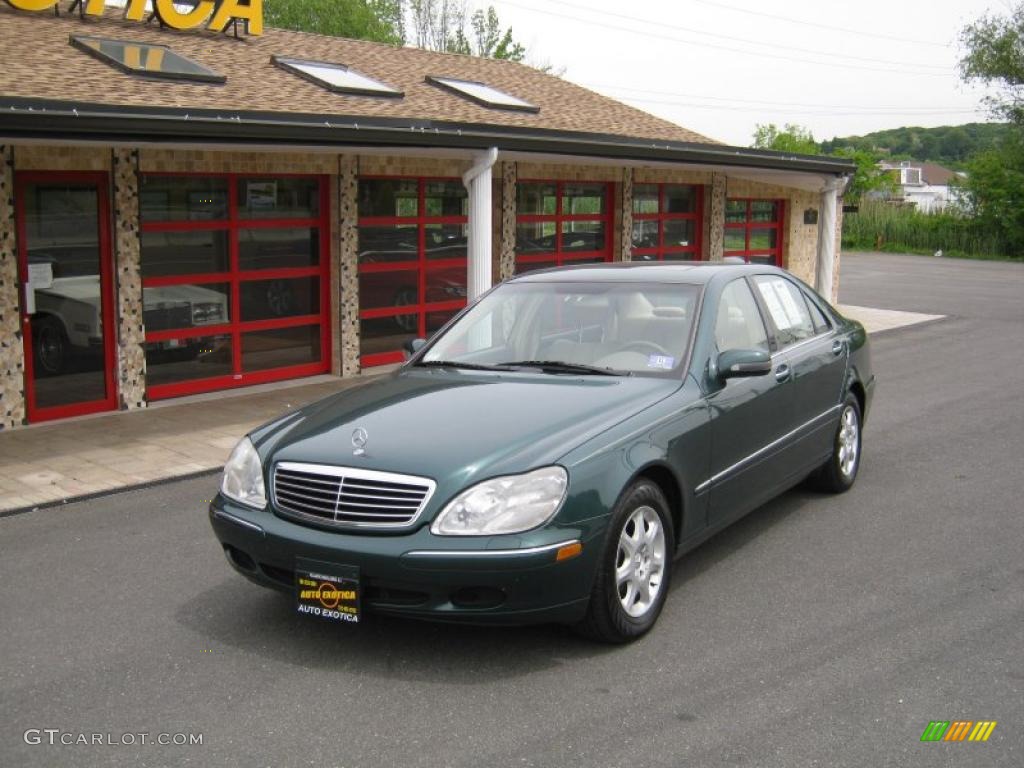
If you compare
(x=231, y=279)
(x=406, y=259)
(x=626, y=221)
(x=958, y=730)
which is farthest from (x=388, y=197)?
(x=958, y=730)

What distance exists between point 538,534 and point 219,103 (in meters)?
7.89

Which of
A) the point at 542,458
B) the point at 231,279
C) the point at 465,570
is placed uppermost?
the point at 231,279

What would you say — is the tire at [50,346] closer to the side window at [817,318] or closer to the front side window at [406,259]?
the front side window at [406,259]

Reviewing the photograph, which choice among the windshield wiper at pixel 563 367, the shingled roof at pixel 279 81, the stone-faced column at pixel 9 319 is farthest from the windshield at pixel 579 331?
the stone-faced column at pixel 9 319

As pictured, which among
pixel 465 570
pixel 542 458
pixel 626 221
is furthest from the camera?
pixel 626 221

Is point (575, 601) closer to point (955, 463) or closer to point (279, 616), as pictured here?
point (279, 616)

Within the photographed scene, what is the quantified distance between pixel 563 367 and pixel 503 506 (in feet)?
4.61

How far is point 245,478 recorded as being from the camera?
486cm

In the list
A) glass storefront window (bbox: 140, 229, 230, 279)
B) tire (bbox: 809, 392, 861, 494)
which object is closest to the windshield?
tire (bbox: 809, 392, 861, 494)

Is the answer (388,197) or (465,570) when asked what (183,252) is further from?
(465,570)

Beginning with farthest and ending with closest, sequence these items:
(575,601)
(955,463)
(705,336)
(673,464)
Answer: (955,463) < (705,336) < (673,464) < (575,601)

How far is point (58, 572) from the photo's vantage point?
5.85m

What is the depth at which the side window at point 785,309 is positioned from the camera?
21.4 feet

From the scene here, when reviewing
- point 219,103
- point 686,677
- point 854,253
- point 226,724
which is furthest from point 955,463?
point 854,253
